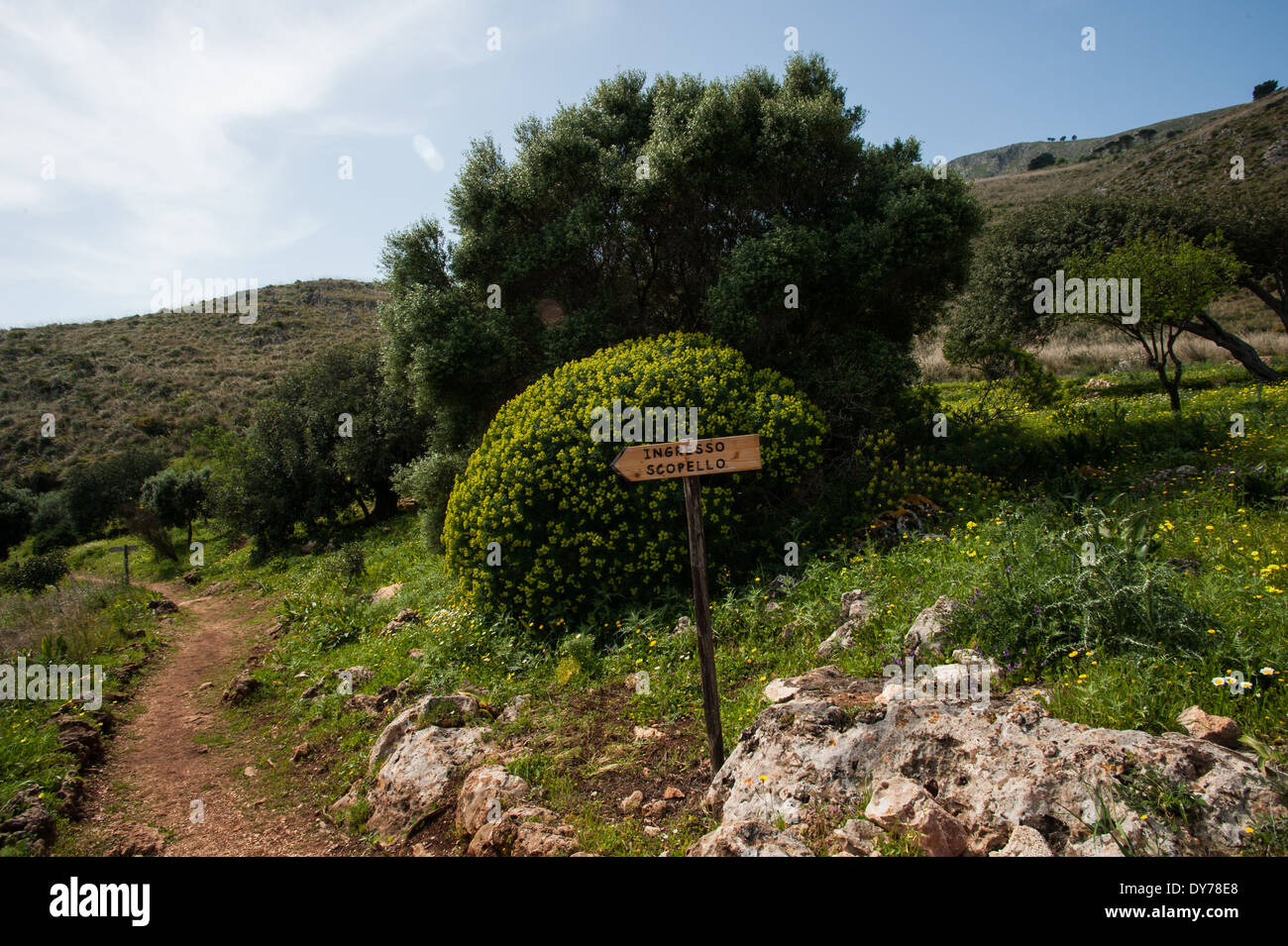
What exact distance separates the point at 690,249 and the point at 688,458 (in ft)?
26.9

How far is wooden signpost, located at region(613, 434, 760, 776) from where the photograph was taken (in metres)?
3.85

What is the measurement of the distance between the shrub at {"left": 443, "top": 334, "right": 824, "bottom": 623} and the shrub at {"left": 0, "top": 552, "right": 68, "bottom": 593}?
50.0 feet

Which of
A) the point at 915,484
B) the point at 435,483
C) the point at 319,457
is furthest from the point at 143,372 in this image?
the point at 915,484

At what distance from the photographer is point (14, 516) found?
2767 centimetres

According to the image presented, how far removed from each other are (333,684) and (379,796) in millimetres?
3134

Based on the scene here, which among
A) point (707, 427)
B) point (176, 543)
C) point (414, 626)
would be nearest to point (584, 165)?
point (707, 427)

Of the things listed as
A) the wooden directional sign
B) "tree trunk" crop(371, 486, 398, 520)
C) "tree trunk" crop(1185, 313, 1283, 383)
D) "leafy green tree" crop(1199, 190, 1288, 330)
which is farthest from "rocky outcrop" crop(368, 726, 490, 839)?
"leafy green tree" crop(1199, 190, 1288, 330)

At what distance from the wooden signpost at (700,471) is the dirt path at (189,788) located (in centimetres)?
278

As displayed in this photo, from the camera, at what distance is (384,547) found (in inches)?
604

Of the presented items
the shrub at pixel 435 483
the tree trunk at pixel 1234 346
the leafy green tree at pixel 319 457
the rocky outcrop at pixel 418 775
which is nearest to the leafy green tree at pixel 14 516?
the leafy green tree at pixel 319 457

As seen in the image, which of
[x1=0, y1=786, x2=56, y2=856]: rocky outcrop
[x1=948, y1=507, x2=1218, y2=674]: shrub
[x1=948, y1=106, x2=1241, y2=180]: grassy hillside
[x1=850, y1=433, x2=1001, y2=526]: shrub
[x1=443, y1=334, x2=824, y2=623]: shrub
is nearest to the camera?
[x1=948, y1=507, x2=1218, y2=674]: shrub

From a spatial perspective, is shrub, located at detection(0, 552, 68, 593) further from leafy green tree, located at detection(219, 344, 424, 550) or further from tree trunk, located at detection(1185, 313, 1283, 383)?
tree trunk, located at detection(1185, 313, 1283, 383)

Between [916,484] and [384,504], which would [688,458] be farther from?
[384,504]
